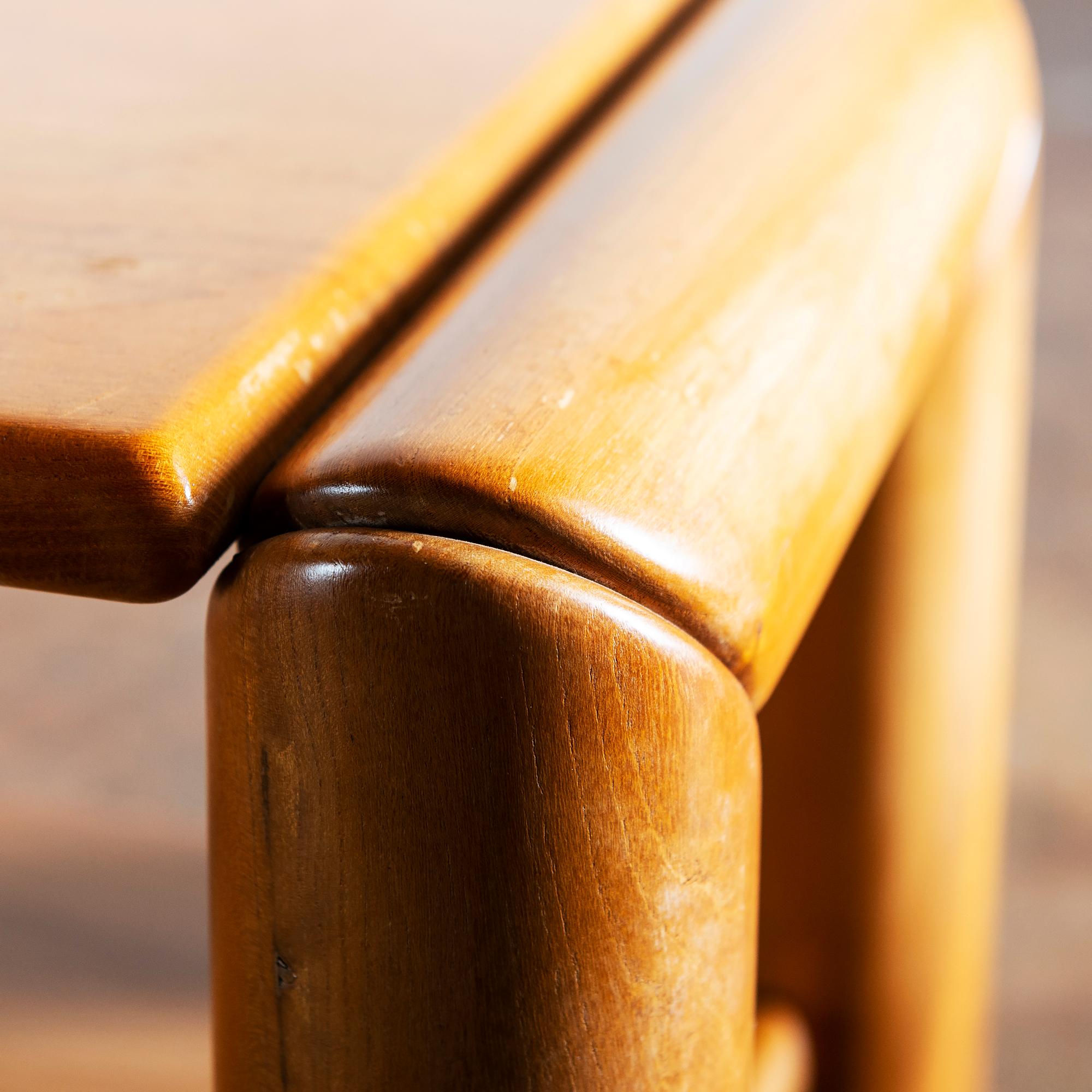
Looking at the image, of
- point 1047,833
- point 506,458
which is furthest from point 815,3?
point 1047,833

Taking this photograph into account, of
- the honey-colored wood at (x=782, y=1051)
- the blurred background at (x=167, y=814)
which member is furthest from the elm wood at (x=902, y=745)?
the blurred background at (x=167, y=814)

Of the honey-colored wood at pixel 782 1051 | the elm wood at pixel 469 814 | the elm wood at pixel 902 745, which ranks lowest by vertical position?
the honey-colored wood at pixel 782 1051

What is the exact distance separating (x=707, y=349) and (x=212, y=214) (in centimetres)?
7

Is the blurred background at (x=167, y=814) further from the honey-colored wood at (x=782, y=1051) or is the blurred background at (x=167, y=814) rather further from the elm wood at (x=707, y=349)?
the elm wood at (x=707, y=349)

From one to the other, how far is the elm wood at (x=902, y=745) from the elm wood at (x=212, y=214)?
0.10 metres

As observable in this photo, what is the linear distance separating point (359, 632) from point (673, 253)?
7 centimetres

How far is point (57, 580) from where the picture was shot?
142 mm

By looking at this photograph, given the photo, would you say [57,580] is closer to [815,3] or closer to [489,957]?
[489,957]

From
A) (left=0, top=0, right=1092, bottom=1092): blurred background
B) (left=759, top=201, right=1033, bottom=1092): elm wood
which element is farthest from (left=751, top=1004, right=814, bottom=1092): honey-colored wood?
(left=0, top=0, right=1092, bottom=1092): blurred background

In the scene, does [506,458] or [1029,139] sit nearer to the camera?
[506,458]

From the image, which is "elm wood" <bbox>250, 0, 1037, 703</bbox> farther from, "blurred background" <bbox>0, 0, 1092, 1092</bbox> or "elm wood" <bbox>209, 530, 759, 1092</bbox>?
"blurred background" <bbox>0, 0, 1092, 1092</bbox>

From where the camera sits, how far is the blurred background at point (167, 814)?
1.25ft

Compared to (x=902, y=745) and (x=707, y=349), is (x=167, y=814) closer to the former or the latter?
(x=902, y=745)

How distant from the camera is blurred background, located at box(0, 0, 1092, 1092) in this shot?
1.25 feet
